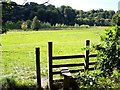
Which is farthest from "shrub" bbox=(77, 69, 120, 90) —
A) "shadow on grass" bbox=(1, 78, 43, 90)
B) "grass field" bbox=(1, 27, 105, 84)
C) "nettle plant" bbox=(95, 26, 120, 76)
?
"shadow on grass" bbox=(1, 78, 43, 90)

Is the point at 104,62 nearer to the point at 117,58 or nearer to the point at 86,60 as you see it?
the point at 117,58

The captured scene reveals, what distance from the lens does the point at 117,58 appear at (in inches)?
142

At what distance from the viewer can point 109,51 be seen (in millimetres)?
3670

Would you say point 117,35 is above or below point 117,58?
above

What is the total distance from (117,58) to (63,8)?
3206 inches

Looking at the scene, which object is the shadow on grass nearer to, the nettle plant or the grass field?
the grass field

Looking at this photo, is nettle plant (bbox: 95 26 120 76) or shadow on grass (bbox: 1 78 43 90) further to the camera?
shadow on grass (bbox: 1 78 43 90)

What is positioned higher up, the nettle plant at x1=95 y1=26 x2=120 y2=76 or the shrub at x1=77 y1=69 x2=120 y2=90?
the nettle plant at x1=95 y1=26 x2=120 y2=76

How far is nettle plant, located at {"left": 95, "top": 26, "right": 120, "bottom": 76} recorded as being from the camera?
Answer: 142 inches

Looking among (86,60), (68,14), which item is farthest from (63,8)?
(86,60)

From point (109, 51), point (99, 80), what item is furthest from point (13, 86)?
point (109, 51)

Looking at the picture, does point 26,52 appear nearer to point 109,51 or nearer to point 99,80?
point 99,80

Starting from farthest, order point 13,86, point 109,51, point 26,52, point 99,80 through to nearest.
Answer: point 26,52
point 13,86
point 99,80
point 109,51

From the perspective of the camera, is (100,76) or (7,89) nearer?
(100,76)
